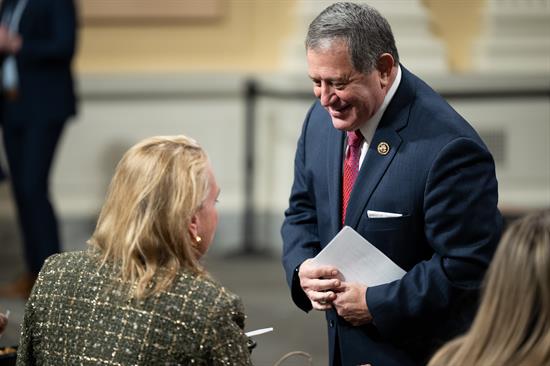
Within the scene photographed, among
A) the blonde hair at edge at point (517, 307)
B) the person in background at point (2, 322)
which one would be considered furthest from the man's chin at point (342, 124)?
the person in background at point (2, 322)

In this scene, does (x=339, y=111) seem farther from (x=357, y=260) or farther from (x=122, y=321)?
(x=122, y=321)

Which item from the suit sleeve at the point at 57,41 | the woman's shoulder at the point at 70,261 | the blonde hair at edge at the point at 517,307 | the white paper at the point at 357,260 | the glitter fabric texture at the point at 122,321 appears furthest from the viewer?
the suit sleeve at the point at 57,41

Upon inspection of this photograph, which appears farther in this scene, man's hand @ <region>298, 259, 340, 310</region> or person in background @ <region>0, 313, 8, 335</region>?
person in background @ <region>0, 313, 8, 335</region>

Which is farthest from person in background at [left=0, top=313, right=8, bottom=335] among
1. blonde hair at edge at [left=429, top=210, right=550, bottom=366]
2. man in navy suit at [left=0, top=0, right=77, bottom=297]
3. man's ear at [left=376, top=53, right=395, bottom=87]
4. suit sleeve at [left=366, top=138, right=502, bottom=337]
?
man in navy suit at [left=0, top=0, right=77, bottom=297]

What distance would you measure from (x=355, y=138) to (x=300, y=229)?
1.12 ft

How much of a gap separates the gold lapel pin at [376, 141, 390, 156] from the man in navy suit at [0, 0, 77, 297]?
3.68 meters

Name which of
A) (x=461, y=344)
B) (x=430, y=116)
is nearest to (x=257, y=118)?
(x=430, y=116)

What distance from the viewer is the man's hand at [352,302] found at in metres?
2.98

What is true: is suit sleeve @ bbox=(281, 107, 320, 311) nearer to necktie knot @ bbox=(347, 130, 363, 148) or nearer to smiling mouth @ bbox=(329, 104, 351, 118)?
necktie knot @ bbox=(347, 130, 363, 148)

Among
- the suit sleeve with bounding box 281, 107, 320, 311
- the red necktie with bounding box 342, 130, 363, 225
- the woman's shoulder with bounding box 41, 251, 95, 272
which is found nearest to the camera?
the woman's shoulder with bounding box 41, 251, 95, 272

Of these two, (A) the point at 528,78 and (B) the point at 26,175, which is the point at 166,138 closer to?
(B) the point at 26,175

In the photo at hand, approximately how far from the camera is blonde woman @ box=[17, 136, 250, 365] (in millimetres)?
2543

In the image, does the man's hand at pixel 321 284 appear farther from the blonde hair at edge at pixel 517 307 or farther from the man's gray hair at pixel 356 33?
the blonde hair at edge at pixel 517 307

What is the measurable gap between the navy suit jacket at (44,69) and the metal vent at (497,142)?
2902mm
